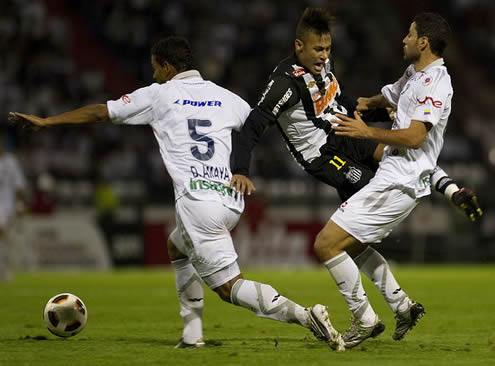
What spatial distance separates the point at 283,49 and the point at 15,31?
21.5 ft

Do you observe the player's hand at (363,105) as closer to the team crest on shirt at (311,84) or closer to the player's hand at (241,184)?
the team crest on shirt at (311,84)

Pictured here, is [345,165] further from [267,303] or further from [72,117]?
[72,117]

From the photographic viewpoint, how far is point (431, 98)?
6.41m

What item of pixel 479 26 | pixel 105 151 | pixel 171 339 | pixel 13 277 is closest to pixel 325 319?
pixel 171 339

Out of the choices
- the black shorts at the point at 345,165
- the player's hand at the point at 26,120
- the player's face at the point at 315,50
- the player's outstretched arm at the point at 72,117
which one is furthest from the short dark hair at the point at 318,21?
the player's hand at the point at 26,120

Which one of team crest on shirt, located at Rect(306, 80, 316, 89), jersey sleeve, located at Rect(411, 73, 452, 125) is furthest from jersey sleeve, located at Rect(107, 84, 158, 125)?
jersey sleeve, located at Rect(411, 73, 452, 125)

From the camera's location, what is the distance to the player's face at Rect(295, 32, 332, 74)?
6738 mm

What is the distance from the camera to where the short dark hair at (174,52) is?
6504 millimetres

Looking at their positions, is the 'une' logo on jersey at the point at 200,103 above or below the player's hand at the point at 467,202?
above

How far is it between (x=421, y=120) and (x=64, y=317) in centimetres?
305

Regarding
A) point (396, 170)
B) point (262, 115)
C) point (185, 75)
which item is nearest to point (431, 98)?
point (396, 170)

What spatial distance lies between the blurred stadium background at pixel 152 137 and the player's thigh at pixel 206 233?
477 inches

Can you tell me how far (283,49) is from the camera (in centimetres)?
2311

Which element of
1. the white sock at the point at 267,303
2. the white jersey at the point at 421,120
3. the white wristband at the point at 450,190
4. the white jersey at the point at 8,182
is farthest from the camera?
the white jersey at the point at 8,182
